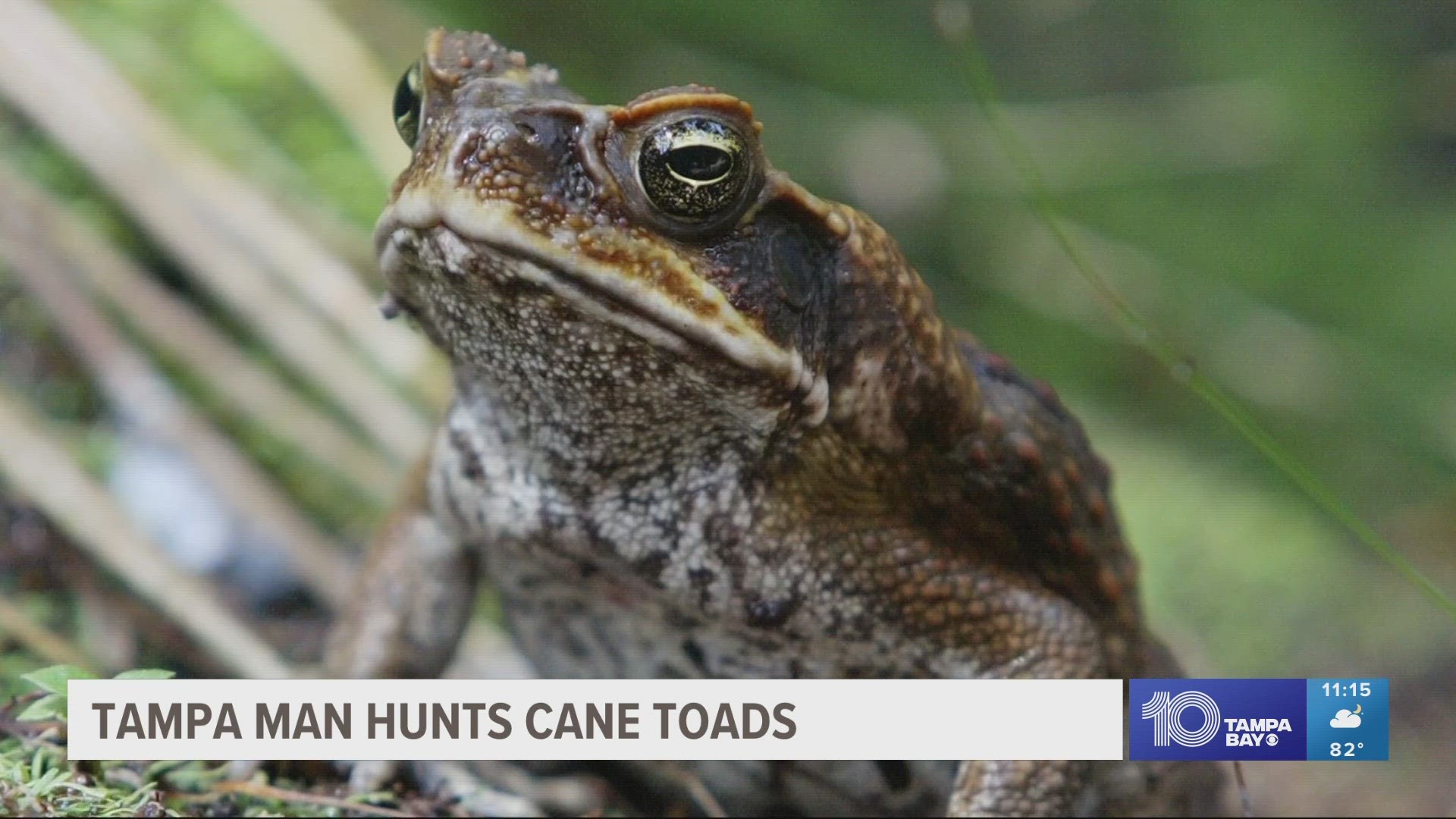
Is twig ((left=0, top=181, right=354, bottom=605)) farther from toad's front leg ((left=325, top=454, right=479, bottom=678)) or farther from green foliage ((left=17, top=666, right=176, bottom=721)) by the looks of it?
green foliage ((left=17, top=666, right=176, bottom=721))

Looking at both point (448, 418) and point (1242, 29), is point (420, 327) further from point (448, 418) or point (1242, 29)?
point (1242, 29)

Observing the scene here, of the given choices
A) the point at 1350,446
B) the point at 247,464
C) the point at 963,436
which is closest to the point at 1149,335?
the point at 963,436

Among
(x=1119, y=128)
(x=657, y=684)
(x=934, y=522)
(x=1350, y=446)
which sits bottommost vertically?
(x=657, y=684)

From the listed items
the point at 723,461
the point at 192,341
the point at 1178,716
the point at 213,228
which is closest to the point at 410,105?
the point at 723,461

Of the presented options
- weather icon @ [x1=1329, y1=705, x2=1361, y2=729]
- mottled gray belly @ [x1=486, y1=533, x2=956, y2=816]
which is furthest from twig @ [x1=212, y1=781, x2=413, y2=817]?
weather icon @ [x1=1329, y1=705, x2=1361, y2=729]

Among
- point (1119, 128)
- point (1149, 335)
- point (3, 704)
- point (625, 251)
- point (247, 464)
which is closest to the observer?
point (625, 251)

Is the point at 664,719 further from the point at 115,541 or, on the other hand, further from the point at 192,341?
the point at 192,341
